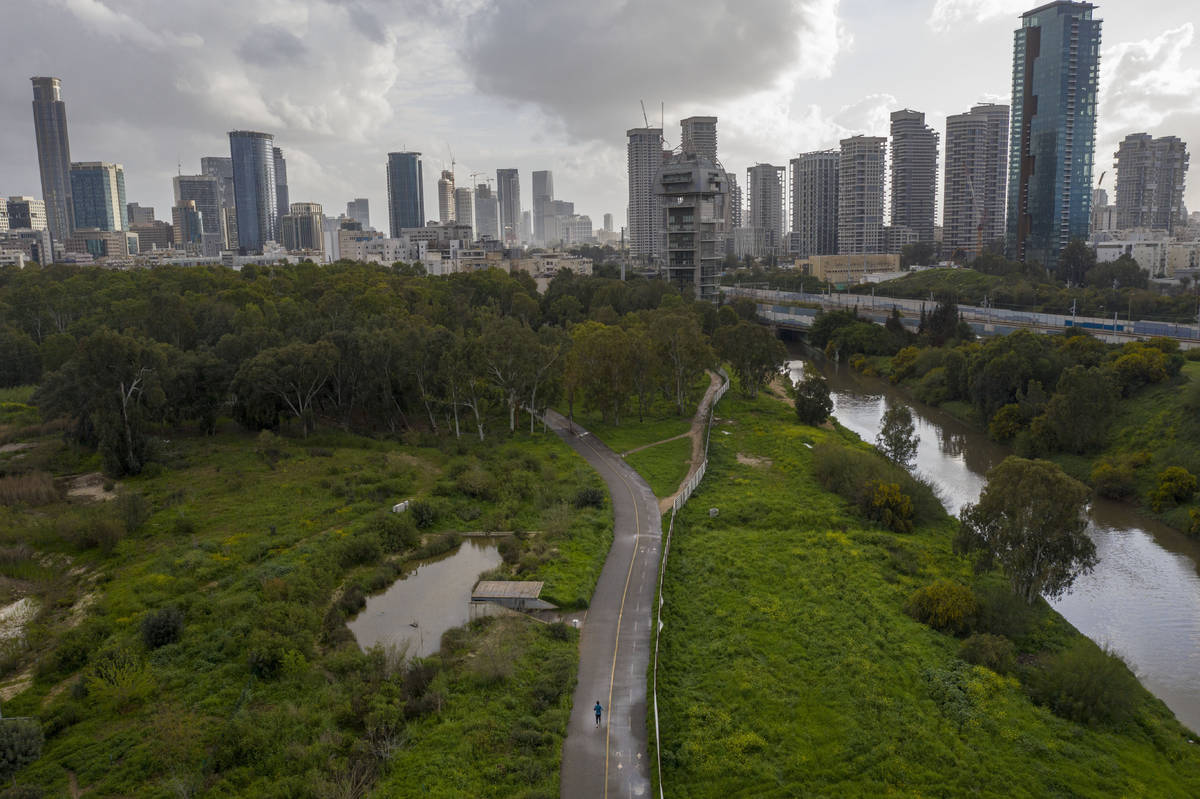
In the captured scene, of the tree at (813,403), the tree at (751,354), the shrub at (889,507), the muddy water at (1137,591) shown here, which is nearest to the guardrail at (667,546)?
the tree at (751,354)

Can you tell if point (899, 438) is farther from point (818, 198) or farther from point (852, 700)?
point (818, 198)

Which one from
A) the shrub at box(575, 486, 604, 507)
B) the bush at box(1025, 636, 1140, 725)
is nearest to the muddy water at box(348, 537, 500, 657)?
the shrub at box(575, 486, 604, 507)

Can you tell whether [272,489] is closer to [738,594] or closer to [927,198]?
[738,594]

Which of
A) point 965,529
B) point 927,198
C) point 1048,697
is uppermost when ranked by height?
point 927,198

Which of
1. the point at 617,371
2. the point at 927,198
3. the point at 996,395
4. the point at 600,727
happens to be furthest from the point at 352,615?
the point at 927,198

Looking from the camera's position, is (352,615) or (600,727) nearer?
(600,727)

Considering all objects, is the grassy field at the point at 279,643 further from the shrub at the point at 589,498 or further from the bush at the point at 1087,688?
the bush at the point at 1087,688

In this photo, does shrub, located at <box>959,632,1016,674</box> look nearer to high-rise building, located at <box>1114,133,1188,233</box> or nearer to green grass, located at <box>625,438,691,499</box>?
green grass, located at <box>625,438,691,499</box>
